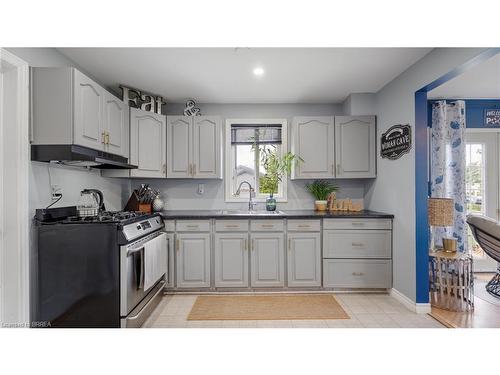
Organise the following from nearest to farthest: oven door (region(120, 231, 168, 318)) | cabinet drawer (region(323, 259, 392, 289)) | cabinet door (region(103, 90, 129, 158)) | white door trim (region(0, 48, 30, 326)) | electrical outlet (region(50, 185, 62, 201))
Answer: white door trim (region(0, 48, 30, 326)), oven door (region(120, 231, 168, 318)), electrical outlet (region(50, 185, 62, 201)), cabinet door (region(103, 90, 129, 158)), cabinet drawer (region(323, 259, 392, 289))

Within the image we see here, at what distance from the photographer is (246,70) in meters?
2.90

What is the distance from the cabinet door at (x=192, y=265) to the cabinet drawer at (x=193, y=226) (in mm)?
140

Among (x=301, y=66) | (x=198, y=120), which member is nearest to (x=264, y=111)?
(x=198, y=120)

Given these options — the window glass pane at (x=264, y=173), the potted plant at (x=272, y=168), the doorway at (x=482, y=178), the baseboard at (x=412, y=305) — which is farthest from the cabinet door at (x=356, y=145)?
the doorway at (x=482, y=178)

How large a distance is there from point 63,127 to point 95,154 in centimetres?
34

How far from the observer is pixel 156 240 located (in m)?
2.87

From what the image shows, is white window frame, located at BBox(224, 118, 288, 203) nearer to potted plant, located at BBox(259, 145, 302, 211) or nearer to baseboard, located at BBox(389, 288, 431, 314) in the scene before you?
potted plant, located at BBox(259, 145, 302, 211)

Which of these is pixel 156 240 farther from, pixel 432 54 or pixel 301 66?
pixel 432 54

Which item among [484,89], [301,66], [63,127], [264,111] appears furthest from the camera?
[264,111]

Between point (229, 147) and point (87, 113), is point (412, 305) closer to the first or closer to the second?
point (229, 147)

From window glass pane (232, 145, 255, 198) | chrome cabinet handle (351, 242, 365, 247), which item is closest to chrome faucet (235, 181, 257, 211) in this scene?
window glass pane (232, 145, 255, 198)

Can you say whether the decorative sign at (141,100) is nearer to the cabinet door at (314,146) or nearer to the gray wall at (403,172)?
the cabinet door at (314,146)

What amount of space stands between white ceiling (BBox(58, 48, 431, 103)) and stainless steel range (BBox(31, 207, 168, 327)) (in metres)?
1.54

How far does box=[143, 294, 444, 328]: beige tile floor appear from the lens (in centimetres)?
252
